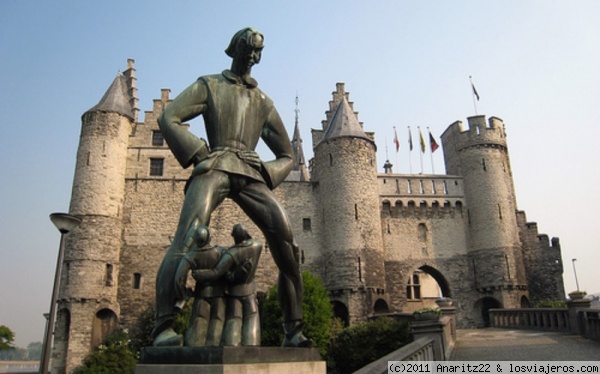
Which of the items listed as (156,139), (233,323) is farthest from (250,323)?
(156,139)

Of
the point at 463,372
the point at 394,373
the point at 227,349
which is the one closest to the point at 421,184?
the point at 463,372

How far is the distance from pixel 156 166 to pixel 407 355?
2787 cm

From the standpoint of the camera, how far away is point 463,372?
24.2ft

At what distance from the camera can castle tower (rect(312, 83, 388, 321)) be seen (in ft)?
92.4

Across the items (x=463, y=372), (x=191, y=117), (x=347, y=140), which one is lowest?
(x=463, y=372)

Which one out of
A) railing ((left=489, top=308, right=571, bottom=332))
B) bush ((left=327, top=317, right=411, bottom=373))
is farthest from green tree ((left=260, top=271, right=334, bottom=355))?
railing ((left=489, top=308, right=571, bottom=332))

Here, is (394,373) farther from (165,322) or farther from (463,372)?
(463,372)

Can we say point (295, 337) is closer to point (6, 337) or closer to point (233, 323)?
point (233, 323)

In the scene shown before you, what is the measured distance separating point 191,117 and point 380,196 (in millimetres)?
29471

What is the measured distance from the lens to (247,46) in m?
4.16

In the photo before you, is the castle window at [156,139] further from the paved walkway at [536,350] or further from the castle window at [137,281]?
the paved walkway at [536,350]

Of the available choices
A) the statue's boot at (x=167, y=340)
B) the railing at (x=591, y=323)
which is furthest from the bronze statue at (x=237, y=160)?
the railing at (x=591, y=323)

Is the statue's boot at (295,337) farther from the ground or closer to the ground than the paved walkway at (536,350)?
farther from the ground

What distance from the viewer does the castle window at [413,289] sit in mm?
38500
